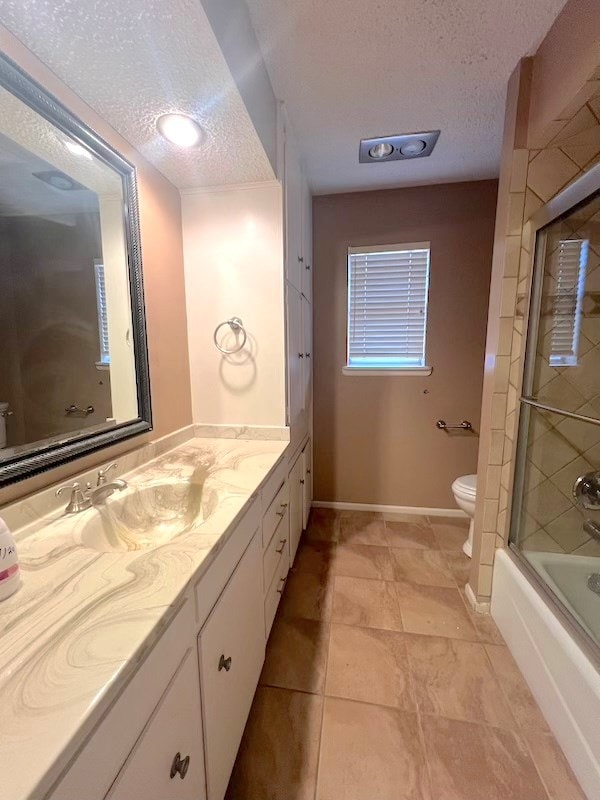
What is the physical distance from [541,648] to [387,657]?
0.58 m

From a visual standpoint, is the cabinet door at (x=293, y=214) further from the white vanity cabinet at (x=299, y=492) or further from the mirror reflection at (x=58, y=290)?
the white vanity cabinet at (x=299, y=492)

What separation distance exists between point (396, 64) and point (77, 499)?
195 cm

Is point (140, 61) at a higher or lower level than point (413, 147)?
lower

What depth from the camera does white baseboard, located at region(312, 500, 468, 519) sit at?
2.53m

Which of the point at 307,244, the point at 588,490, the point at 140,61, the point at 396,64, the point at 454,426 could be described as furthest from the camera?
the point at 454,426

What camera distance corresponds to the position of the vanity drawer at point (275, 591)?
136cm

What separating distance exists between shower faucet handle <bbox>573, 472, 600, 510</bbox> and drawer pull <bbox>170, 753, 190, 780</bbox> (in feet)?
5.82

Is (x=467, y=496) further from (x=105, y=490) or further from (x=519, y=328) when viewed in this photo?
(x=105, y=490)

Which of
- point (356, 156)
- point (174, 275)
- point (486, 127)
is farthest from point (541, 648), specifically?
point (356, 156)

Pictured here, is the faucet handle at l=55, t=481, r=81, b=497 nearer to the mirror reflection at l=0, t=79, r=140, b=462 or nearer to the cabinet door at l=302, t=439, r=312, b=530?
the mirror reflection at l=0, t=79, r=140, b=462

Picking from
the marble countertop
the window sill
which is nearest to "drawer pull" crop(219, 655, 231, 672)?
the marble countertop

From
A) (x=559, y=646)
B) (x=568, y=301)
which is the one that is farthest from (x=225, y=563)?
(x=568, y=301)

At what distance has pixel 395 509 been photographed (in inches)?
103

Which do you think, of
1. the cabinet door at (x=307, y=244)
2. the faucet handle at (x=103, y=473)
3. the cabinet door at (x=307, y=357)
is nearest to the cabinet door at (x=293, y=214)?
the cabinet door at (x=307, y=244)
